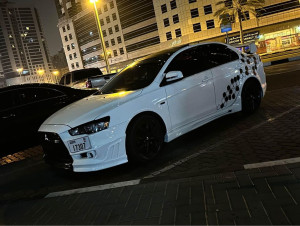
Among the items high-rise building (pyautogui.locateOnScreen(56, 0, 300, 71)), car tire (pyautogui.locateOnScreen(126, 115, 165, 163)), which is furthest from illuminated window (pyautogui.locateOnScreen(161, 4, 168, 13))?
car tire (pyautogui.locateOnScreen(126, 115, 165, 163))

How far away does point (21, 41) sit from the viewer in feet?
590

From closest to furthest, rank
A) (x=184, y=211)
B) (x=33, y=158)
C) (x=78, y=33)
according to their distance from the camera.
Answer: (x=184, y=211) < (x=33, y=158) < (x=78, y=33)

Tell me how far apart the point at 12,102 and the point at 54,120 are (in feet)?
7.29

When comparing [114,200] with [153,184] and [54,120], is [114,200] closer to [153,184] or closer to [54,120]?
[153,184]

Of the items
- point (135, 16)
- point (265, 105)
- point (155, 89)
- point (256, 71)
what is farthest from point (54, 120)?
point (135, 16)

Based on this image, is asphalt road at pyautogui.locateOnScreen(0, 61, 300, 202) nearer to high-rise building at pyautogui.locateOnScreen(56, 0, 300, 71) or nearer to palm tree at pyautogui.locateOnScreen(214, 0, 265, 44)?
palm tree at pyautogui.locateOnScreen(214, 0, 265, 44)

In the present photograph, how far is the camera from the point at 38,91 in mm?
6570

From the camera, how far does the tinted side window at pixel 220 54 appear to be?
571cm

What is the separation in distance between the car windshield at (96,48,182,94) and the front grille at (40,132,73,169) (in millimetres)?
1327

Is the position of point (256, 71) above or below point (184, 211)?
above

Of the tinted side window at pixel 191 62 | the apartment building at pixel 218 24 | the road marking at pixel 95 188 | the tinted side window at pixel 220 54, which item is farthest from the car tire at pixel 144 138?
the apartment building at pixel 218 24

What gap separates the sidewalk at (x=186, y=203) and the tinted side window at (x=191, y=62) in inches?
85.3

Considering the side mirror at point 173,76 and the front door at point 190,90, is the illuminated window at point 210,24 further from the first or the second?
the side mirror at point 173,76

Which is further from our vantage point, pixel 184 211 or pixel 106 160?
pixel 106 160
